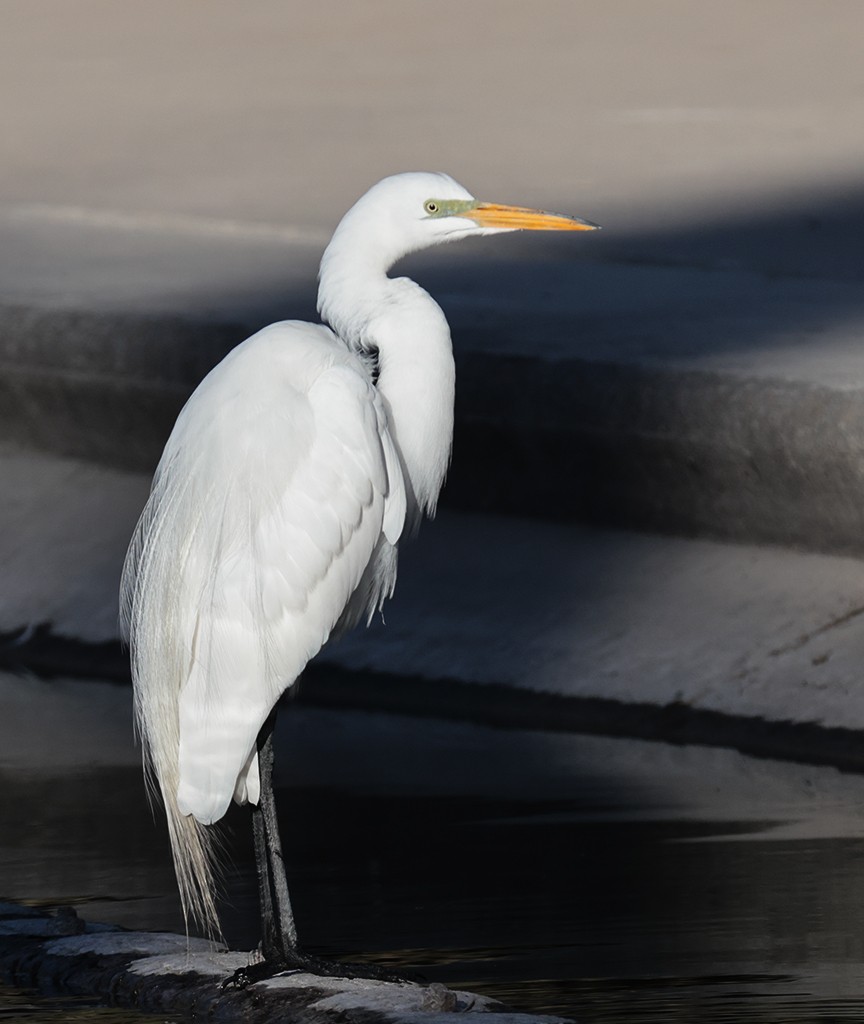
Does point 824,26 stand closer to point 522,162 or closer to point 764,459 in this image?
point 522,162

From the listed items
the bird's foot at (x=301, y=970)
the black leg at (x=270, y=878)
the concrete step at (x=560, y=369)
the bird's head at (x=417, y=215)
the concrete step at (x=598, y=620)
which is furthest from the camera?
the concrete step at (x=560, y=369)

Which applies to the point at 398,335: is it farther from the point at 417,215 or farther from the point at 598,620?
the point at 598,620

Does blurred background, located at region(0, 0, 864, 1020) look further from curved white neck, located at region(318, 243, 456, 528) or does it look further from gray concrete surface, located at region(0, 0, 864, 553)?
curved white neck, located at region(318, 243, 456, 528)

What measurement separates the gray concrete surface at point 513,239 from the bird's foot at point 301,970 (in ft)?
7.77

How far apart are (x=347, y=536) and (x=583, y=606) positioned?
1916 millimetres

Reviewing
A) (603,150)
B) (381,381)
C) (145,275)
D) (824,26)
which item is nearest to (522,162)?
(603,150)

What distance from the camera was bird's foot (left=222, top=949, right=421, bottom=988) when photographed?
385 centimetres

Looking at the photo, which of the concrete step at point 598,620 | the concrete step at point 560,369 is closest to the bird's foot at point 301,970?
the concrete step at point 598,620

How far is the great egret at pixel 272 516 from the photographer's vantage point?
397 cm

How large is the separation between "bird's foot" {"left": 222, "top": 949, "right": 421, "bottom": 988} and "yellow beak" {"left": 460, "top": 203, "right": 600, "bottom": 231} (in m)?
1.38

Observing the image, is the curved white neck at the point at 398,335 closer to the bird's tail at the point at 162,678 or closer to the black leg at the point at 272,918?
the bird's tail at the point at 162,678

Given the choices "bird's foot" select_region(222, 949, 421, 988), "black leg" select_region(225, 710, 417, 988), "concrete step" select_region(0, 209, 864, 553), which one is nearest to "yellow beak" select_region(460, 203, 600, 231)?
"black leg" select_region(225, 710, 417, 988)

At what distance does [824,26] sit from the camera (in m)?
13.0

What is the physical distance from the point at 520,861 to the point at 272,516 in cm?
101
